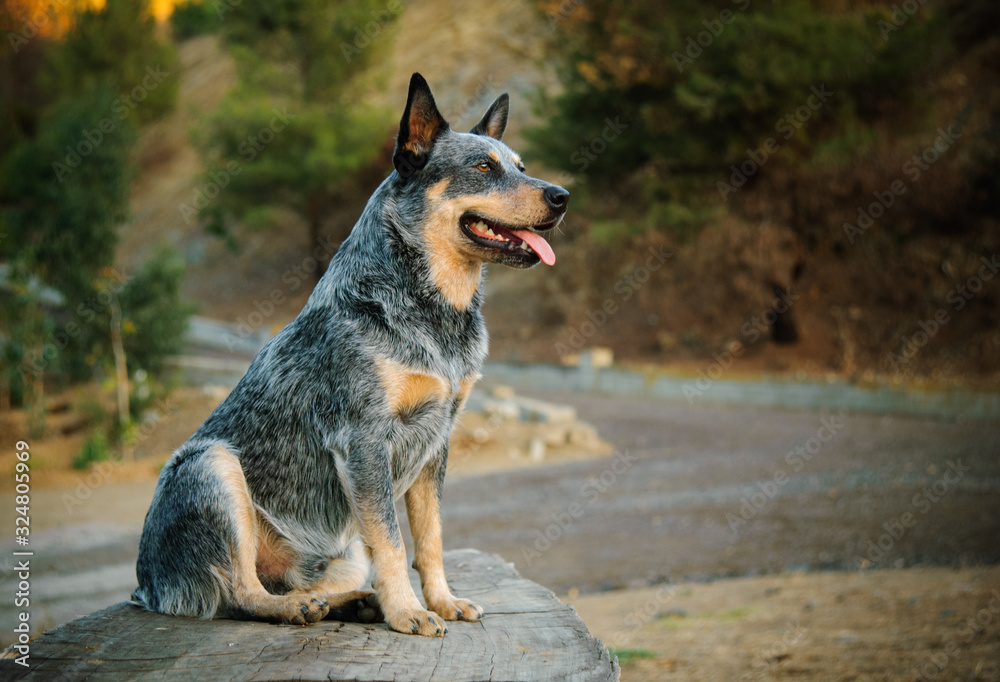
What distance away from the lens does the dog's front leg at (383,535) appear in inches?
124

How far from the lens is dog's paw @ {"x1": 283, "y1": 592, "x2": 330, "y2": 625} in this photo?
10.3 ft

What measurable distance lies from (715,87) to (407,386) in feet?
57.6

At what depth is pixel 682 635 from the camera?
244 inches

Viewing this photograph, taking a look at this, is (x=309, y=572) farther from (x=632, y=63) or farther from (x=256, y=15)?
(x=256, y=15)

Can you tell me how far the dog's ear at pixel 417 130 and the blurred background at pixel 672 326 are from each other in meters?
3.90

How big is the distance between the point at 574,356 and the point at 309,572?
2106 cm

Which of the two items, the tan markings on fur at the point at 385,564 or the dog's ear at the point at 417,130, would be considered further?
the dog's ear at the point at 417,130

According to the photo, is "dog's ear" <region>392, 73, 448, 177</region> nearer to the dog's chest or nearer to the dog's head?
the dog's head

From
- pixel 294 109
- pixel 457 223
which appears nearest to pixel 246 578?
pixel 457 223

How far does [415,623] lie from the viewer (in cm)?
313

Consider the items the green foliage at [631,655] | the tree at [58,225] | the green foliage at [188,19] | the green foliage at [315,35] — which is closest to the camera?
the green foliage at [631,655]

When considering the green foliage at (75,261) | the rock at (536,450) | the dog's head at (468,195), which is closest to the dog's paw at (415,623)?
the dog's head at (468,195)

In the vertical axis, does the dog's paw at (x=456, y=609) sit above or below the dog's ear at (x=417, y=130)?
below

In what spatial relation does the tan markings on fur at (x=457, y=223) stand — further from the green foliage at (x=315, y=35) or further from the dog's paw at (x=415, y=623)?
the green foliage at (x=315, y=35)
